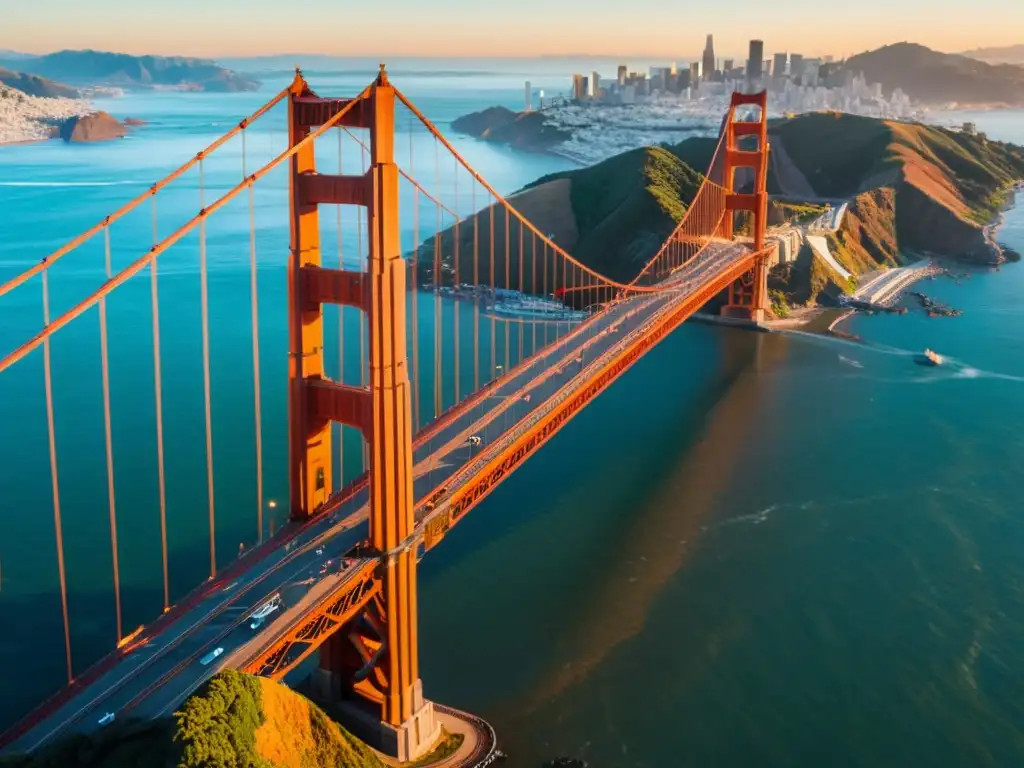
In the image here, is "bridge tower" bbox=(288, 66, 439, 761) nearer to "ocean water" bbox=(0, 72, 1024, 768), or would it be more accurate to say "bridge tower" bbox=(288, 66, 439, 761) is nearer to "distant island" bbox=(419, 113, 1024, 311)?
"ocean water" bbox=(0, 72, 1024, 768)

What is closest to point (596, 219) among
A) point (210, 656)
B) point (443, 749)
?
point (443, 749)

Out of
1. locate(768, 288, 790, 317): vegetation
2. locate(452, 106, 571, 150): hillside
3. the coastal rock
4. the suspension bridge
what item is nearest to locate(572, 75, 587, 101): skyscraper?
locate(452, 106, 571, 150): hillside

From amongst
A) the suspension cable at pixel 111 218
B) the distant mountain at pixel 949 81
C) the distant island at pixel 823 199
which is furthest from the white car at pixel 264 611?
the distant mountain at pixel 949 81

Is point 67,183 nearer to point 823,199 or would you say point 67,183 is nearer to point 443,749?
point 823,199

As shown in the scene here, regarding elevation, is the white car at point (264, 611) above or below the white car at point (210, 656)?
above

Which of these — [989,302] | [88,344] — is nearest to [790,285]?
[989,302]

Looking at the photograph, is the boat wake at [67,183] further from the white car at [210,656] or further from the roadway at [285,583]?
the white car at [210,656]
